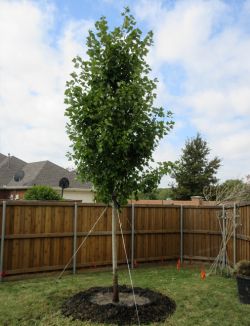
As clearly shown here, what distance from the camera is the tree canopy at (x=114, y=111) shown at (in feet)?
16.4

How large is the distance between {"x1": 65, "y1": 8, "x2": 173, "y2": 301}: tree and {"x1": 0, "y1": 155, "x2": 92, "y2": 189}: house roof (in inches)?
562

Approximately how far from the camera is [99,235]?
8531mm

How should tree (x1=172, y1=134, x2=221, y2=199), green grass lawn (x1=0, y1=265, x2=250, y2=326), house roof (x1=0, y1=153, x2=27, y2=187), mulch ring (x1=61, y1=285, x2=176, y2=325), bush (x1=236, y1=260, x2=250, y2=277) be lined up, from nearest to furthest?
mulch ring (x1=61, y1=285, x2=176, y2=325) < green grass lawn (x1=0, y1=265, x2=250, y2=326) < bush (x1=236, y1=260, x2=250, y2=277) < house roof (x1=0, y1=153, x2=27, y2=187) < tree (x1=172, y1=134, x2=221, y2=199)

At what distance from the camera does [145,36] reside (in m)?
5.21

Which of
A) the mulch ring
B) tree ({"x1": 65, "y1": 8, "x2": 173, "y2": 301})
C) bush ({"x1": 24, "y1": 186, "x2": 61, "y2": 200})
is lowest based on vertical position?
the mulch ring

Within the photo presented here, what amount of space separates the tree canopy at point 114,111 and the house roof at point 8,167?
1693 centimetres

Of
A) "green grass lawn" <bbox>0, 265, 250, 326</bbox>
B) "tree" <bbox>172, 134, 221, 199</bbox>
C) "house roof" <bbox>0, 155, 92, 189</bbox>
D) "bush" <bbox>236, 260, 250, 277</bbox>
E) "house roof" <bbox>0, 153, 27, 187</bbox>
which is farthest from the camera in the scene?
"tree" <bbox>172, 134, 221, 199</bbox>

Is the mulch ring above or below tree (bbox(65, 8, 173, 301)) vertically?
below

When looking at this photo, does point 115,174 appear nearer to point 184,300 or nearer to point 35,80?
point 184,300

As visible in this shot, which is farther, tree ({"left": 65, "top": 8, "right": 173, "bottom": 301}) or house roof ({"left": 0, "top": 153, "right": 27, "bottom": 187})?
house roof ({"left": 0, "top": 153, "right": 27, "bottom": 187})

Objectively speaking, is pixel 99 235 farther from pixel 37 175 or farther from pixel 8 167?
pixel 8 167

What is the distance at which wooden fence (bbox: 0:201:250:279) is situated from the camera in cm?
745

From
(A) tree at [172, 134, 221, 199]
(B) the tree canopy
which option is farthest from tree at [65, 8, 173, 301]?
(A) tree at [172, 134, 221, 199]

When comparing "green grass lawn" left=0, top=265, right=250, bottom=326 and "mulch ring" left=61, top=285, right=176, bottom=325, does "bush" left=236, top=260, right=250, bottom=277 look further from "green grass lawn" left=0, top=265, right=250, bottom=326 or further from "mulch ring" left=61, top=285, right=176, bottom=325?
"mulch ring" left=61, top=285, right=176, bottom=325
